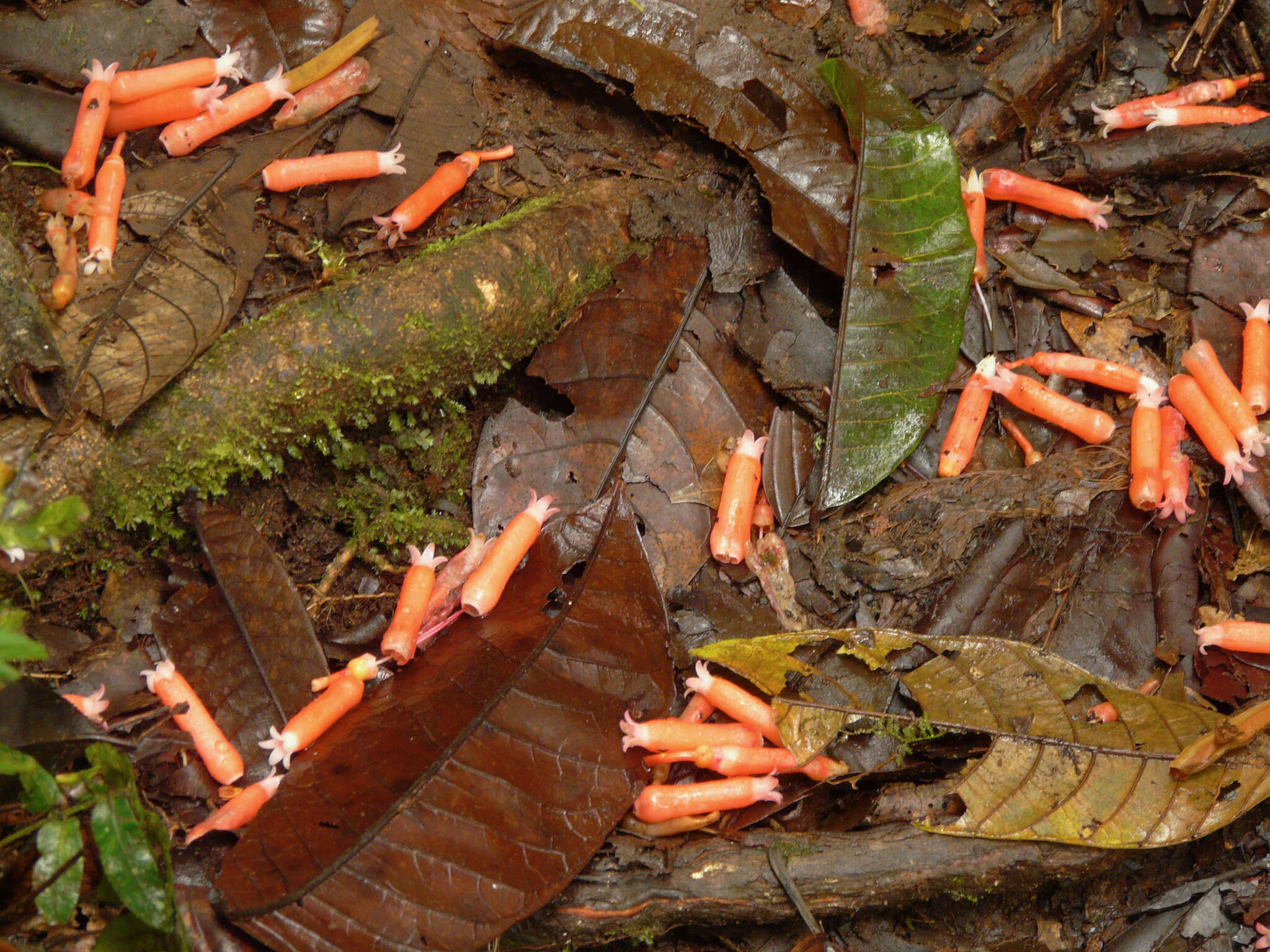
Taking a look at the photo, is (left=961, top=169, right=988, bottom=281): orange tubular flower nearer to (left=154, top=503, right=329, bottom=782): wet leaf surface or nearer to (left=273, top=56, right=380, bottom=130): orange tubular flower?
(left=273, top=56, right=380, bottom=130): orange tubular flower

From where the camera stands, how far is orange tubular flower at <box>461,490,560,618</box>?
14.6ft

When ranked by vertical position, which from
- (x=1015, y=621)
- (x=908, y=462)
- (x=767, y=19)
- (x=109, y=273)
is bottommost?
(x=1015, y=621)

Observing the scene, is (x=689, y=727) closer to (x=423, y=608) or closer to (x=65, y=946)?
(x=423, y=608)

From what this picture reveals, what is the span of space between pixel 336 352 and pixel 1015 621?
3567 millimetres

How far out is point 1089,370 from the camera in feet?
Result: 16.9

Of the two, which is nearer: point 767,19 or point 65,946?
point 65,946

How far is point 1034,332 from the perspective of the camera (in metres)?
5.46

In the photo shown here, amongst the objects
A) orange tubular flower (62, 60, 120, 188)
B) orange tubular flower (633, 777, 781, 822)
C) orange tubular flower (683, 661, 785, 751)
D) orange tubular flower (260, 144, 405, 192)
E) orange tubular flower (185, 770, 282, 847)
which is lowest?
orange tubular flower (633, 777, 781, 822)

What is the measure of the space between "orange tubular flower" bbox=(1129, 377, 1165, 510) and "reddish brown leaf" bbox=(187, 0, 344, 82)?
4.79 metres

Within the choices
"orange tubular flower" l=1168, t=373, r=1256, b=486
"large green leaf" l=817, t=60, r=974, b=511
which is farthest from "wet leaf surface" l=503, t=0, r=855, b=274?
"orange tubular flower" l=1168, t=373, r=1256, b=486

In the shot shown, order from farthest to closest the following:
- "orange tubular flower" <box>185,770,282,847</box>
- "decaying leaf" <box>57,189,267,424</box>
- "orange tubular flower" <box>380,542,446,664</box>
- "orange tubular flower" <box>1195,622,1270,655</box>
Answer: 1. "orange tubular flower" <box>1195,622,1270,655</box>
2. "orange tubular flower" <box>380,542,446,664</box>
3. "decaying leaf" <box>57,189,267,424</box>
4. "orange tubular flower" <box>185,770,282,847</box>

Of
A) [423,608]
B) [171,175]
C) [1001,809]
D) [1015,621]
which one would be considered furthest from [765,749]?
[171,175]

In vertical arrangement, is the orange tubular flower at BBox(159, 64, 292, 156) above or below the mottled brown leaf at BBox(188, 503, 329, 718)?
above

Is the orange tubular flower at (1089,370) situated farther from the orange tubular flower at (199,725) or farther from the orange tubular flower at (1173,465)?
the orange tubular flower at (199,725)
